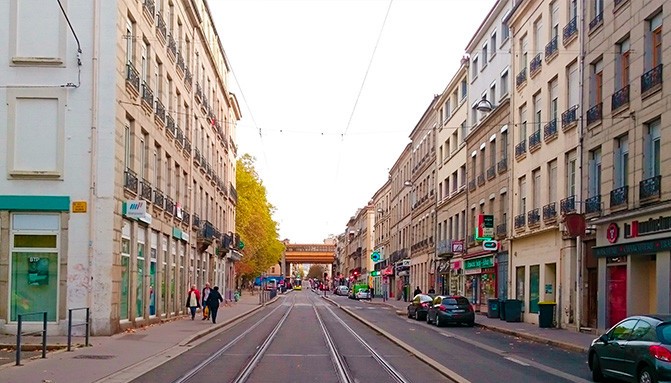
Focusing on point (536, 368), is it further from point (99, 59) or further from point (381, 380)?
point (99, 59)

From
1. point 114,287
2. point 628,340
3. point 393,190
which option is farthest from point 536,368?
point 393,190

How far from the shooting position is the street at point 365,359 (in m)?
16.6

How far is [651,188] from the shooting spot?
2491 cm

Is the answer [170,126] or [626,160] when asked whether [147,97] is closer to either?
[170,126]

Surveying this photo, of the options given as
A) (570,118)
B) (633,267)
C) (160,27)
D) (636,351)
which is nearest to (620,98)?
(570,118)

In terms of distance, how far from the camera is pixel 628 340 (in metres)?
15.2

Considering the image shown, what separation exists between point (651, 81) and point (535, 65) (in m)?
12.2

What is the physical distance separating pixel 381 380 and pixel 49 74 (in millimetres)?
15254

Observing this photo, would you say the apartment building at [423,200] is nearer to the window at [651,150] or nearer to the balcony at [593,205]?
the balcony at [593,205]

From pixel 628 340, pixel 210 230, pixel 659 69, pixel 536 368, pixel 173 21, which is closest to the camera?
pixel 628 340

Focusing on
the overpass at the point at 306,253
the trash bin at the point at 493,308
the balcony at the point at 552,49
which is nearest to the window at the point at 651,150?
the balcony at the point at 552,49

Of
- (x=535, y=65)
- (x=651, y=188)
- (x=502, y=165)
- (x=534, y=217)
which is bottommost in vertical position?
(x=534, y=217)

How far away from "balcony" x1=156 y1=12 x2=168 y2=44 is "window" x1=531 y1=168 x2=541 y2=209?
17.3m

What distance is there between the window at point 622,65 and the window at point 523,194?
11406 mm
